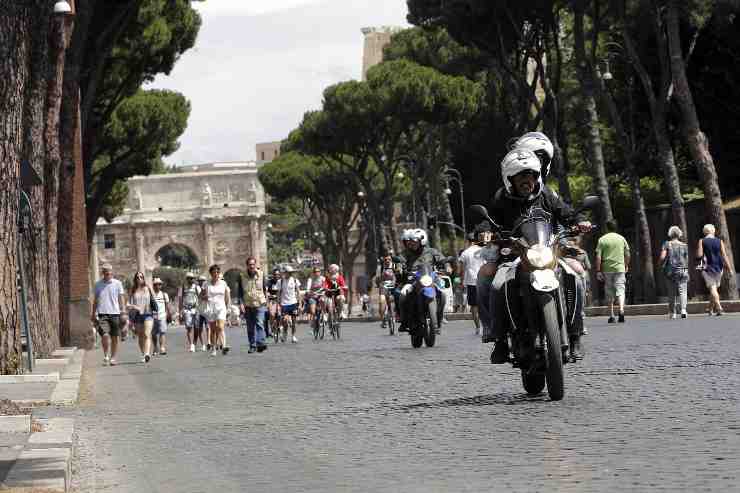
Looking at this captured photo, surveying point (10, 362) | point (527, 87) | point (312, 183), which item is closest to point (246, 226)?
point (312, 183)

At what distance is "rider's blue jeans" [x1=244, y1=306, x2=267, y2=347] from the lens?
79.7 feet

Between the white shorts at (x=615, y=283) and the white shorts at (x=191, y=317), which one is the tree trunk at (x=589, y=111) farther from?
the white shorts at (x=615, y=283)

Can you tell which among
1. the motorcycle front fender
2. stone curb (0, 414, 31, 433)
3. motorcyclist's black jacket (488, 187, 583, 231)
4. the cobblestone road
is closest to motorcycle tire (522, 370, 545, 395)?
the cobblestone road

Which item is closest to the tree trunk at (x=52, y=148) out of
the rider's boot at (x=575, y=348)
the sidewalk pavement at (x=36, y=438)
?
the sidewalk pavement at (x=36, y=438)

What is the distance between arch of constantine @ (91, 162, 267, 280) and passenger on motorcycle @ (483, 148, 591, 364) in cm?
10849

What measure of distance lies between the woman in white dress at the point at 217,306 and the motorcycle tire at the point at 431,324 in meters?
5.64

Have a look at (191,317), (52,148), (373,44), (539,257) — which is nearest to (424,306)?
(52,148)

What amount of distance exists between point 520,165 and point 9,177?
4898mm

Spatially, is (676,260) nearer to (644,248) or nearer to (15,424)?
(644,248)

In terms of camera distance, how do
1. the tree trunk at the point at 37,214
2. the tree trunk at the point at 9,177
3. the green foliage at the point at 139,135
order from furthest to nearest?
the green foliage at the point at 139,135
the tree trunk at the point at 37,214
the tree trunk at the point at 9,177

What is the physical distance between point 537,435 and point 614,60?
38981 millimetres

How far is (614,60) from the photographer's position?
1823 inches

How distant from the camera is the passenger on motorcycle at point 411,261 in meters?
20.0

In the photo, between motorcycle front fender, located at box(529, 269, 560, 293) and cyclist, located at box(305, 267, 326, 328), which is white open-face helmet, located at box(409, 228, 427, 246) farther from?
motorcycle front fender, located at box(529, 269, 560, 293)
